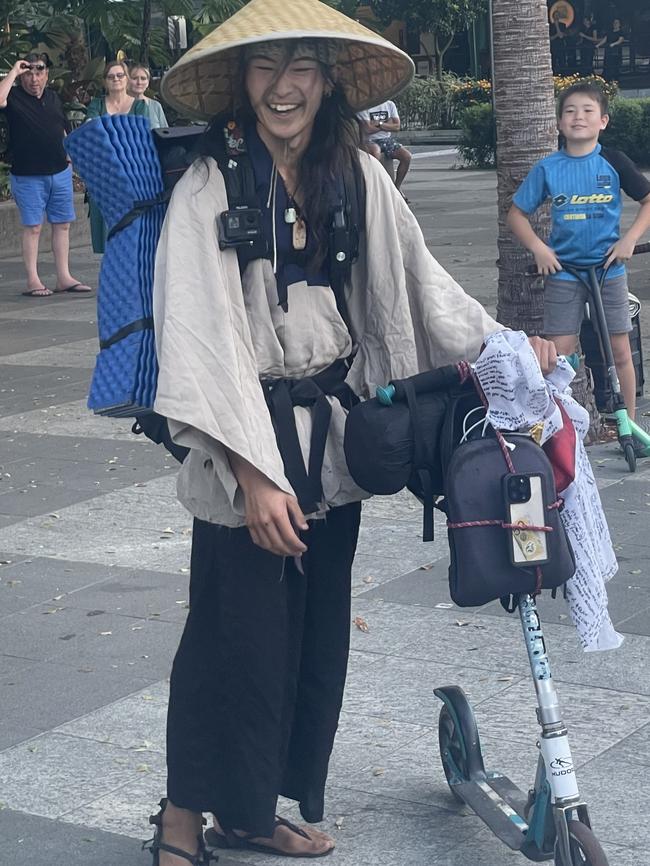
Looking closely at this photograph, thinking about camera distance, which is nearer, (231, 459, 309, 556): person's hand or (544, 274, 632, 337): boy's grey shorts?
(231, 459, 309, 556): person's hand

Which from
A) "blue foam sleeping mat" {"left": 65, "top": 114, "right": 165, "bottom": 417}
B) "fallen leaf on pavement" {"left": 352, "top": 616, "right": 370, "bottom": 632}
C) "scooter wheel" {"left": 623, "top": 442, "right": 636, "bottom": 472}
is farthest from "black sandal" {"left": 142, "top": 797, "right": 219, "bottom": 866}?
"scooter wheel" {"left": 623, "top": 442, "right": 636, "bottom": 472}

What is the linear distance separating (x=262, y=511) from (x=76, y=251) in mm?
14674

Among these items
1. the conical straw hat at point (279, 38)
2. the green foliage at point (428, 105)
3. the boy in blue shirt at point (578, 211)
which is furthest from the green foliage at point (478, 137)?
the conical straw hat at point (279, 38)

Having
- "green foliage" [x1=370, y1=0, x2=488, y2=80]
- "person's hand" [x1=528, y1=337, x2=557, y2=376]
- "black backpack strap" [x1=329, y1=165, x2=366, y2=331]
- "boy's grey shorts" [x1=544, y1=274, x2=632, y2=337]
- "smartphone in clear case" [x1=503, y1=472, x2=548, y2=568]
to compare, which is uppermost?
"green foliage" [x1=370, y1=0, x2=488, y2=80]

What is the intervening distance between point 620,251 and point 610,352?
0.49m

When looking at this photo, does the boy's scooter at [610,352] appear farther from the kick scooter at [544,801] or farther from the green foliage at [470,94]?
the green foliage at [470,94]

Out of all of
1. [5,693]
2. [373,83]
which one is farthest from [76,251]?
[373,83]

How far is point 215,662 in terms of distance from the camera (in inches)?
130

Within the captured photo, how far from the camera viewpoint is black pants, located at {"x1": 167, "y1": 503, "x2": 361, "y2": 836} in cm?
322

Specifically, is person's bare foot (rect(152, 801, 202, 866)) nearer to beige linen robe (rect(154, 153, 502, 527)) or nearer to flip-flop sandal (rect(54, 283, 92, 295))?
beige linen robe (rect(154, 153, 502, 527))

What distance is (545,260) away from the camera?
7254 mm

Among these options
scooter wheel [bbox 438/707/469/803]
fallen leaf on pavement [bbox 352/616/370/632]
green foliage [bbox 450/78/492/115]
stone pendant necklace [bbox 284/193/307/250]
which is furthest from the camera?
green foliage [bbox 450/78/492/115]

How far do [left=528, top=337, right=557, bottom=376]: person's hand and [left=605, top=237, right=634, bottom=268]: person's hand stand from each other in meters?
4.06

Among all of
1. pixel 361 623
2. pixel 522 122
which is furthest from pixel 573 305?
pixel 361 623
